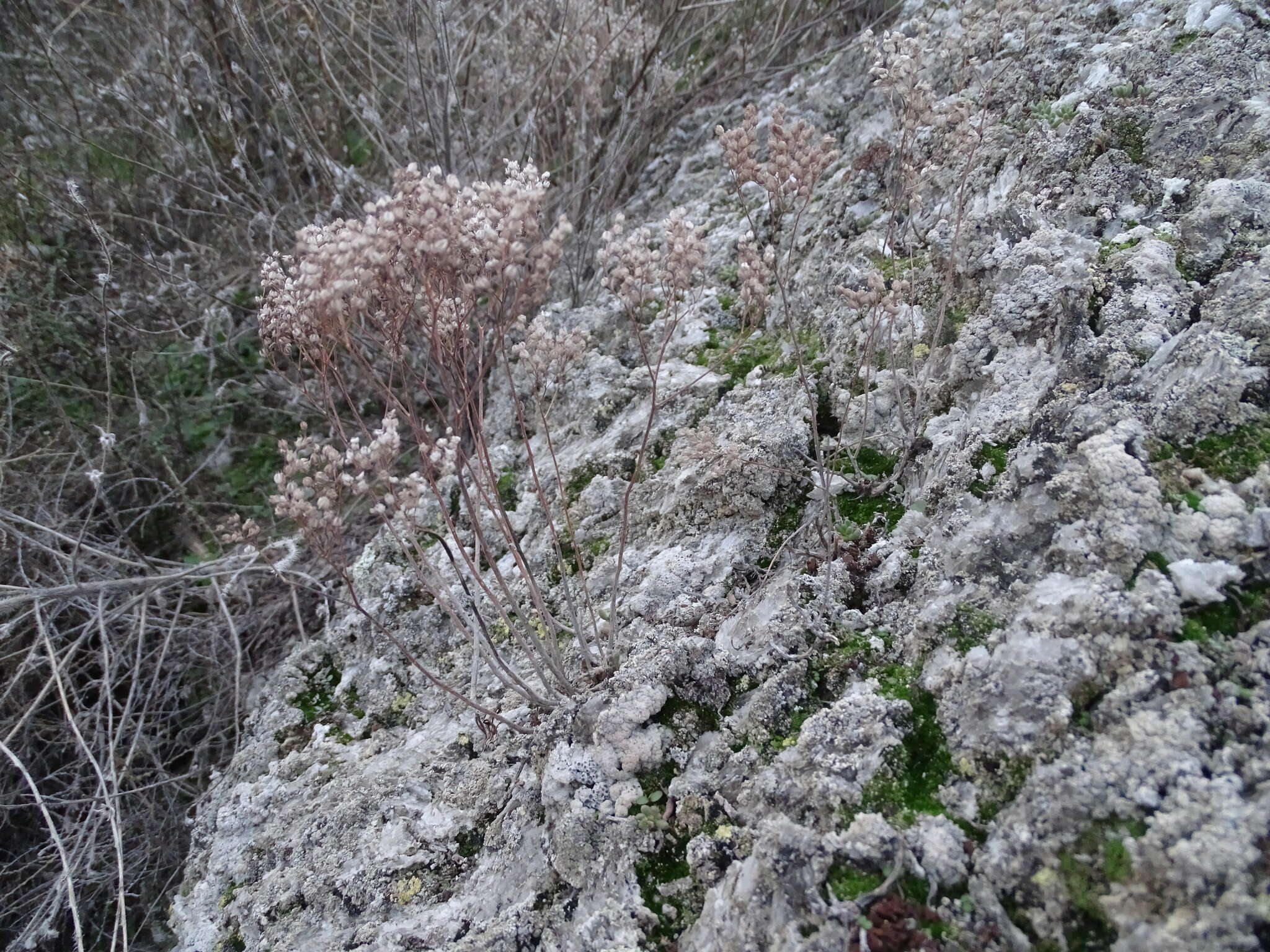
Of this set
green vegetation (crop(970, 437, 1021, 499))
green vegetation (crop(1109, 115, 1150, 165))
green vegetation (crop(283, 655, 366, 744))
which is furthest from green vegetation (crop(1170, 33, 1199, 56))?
green vegetation (crop(283, 655, 366, 744))

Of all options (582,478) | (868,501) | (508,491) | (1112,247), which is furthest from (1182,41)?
(508,491)

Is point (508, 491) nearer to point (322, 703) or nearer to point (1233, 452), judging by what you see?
point (322, 703)

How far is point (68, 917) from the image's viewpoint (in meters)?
3.37

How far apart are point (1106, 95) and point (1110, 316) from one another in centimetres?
108

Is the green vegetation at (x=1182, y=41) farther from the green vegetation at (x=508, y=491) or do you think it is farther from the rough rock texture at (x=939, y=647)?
the green vegetation at (x=508, y=491)

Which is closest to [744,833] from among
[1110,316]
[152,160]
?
[1110,316]

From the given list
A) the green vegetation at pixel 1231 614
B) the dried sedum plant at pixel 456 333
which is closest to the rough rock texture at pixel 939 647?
the green vegetation at pixel 1231 614

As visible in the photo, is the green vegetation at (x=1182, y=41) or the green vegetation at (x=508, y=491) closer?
the green vegetation at (x=1182, y=41)

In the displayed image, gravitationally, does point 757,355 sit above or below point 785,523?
above

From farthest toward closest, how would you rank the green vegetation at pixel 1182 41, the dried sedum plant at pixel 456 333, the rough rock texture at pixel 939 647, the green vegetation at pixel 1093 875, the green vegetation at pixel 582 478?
the green vegetation at pixel 582 478, the green vegetation at pixel 1182 41, the dried sedum plant at pixel 456 333, the rough rock texture at pixel 939 647, the green vegetation at pixel 1093 875

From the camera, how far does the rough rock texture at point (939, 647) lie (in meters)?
1.42

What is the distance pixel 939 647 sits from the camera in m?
1.84

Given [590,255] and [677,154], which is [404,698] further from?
[677,154]

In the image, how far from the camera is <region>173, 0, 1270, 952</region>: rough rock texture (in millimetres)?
1419
